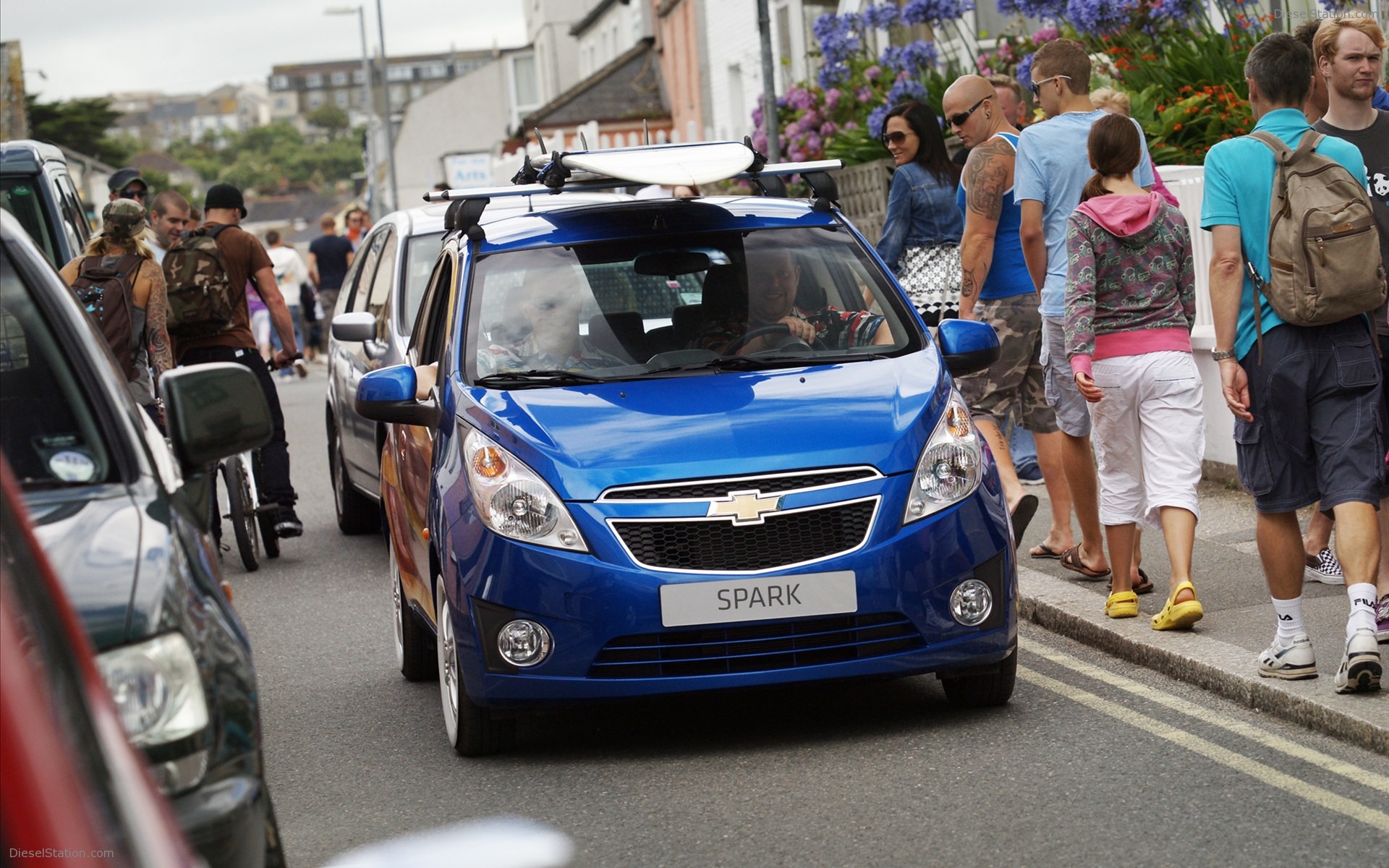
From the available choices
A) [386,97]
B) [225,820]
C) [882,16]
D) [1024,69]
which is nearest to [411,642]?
[225,820]

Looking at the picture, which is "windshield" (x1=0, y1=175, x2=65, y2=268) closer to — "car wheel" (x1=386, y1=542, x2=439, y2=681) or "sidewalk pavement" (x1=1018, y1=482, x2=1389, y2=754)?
"car wheel" (x1=386, y1=542, x2=439, y2=681)

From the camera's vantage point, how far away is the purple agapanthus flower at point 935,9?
16125mm

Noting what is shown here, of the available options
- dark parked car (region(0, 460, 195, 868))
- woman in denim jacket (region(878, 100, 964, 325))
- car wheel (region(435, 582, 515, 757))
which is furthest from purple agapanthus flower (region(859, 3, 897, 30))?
dark parked car (region(0, 460, 195, 868))

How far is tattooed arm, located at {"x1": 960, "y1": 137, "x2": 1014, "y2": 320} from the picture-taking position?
8477 mm

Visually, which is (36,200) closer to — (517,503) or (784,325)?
(784,325)

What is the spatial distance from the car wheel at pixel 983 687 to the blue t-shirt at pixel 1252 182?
1304 millimetres

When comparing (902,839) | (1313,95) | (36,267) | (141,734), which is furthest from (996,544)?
(141,734)

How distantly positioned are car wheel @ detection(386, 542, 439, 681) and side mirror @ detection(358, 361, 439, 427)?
957mm

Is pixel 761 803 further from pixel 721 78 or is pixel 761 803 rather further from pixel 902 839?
pixel 721 78

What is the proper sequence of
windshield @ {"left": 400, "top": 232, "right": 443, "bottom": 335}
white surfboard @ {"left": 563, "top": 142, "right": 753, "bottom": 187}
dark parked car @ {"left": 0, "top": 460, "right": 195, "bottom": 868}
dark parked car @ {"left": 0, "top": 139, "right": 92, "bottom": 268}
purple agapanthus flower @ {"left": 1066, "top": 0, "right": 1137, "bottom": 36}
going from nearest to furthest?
1. dark parked car @ {"left": 0, "top": 460, "right": 195, "bottom": 868}
2. white surfboard @ {"left": 563, "top": 142, "right": 753, "bottom": 187}
3. windshield @ {"left": 400, "top": 232, "right": 443, "bottom": 335}
4. dark parked car @ {"left": 0, "top": 139, "right": 92, "bottom": 268}
5. purple agapanthus flower @ {"left": 1066, "top": 0, "right": 1137, "bottom": 36}

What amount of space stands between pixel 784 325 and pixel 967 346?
0.64 m

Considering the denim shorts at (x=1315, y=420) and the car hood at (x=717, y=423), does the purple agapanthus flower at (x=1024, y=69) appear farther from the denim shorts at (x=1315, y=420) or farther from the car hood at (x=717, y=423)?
the denim shorts at (x=1315, y=420)

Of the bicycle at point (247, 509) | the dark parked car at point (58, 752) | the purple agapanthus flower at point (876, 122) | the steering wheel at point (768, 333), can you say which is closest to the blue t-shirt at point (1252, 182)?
the steering wheel at point (768, 333)

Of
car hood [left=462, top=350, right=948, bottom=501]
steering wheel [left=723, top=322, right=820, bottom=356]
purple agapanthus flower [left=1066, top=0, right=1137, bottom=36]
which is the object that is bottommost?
car hood [left=462, top=350, right=948, bottom=501]
